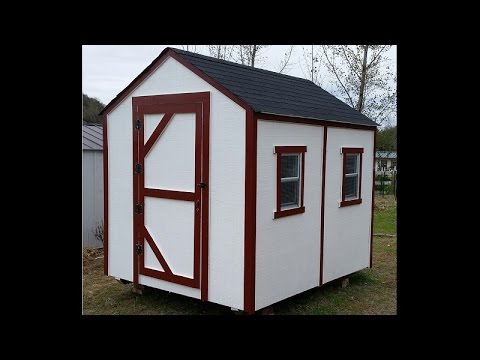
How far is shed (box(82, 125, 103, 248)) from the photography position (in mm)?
9180

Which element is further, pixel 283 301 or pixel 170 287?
pixel 283 301

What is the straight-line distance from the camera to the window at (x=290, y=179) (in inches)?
217

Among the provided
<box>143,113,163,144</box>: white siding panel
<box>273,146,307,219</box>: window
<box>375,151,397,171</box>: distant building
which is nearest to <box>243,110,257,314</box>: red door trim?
<box>273,146,307,219</box>: window

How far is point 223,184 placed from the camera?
5.30m

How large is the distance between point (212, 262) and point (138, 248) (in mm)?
1304

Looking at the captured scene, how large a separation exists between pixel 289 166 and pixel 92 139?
5.69 m

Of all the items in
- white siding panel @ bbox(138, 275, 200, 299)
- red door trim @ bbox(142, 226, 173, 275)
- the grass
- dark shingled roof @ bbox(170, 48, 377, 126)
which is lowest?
the grass

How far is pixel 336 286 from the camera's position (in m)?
7.34

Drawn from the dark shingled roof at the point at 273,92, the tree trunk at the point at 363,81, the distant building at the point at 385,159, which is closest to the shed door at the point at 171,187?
the dark shingled roof at the point at 273,92

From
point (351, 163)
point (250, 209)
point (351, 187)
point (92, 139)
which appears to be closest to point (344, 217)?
point (351, 187)

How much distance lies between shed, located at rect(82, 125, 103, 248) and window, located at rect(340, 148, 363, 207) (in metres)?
5.09

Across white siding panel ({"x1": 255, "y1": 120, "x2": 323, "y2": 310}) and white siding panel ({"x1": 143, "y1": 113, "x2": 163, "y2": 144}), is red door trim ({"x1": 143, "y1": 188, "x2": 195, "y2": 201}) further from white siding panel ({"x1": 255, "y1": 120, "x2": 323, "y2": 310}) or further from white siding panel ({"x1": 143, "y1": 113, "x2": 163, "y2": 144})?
white siding panel ({"x1": 255, "y1": 120, "x2": 323, "y2": 310})

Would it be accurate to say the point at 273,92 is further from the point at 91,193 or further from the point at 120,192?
the point at 91,193

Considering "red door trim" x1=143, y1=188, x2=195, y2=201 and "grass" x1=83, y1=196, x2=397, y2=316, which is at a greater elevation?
"red door trim" x1=143, y1=188, x2=195, y2=201
